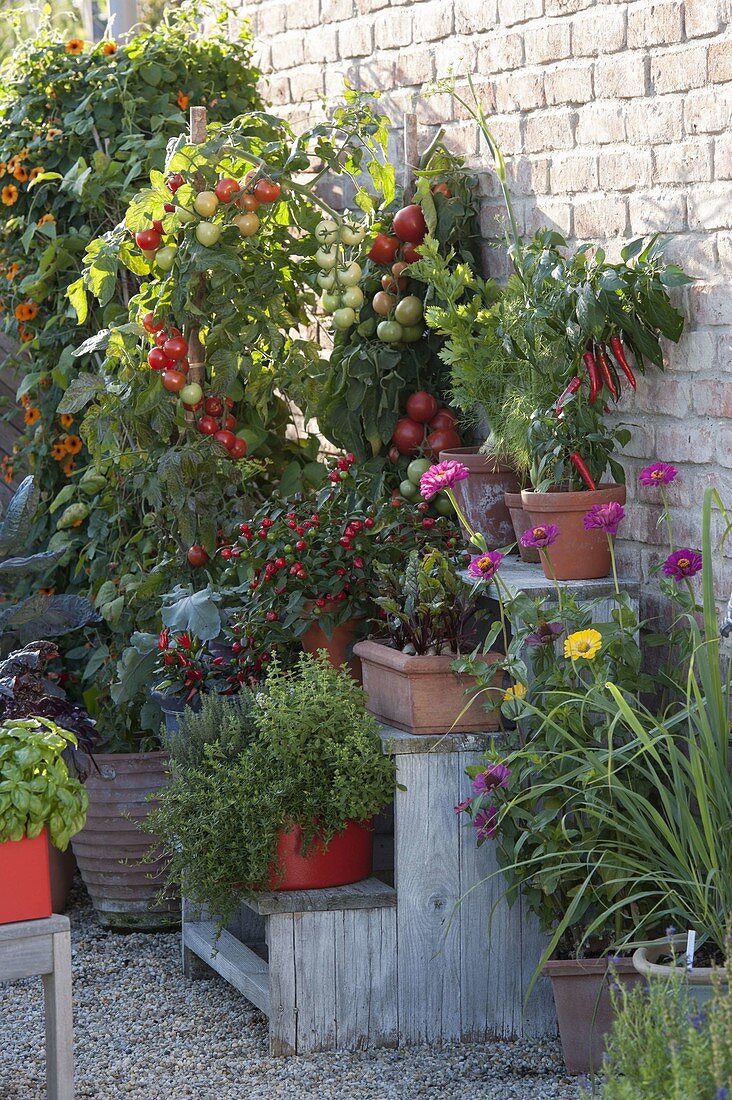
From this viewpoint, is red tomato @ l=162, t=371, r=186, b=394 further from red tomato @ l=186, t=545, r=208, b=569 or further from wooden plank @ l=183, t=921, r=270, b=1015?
wooden plank @ l=183, t=921, r=270, b=1015

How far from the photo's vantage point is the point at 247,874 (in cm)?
280

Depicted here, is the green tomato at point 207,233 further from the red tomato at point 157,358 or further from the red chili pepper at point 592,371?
the red chili pepper at point 592,371

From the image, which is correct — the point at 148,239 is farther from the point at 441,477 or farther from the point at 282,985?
the point at 282,985

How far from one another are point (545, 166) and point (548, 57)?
24 centimetres

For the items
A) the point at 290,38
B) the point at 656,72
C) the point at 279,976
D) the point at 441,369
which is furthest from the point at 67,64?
the point at 279,976

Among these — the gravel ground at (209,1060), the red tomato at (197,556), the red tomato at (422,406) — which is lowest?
the gravel ground at (209,1060)

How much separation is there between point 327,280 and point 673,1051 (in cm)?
234

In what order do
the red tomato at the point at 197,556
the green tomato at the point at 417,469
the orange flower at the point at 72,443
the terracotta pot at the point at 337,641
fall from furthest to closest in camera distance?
the orange flower at the point at 72,443 → the red tomato at the point at 197,556 → the green tomato at the point at 417,469 → the terracotta pot at the point at 337,641

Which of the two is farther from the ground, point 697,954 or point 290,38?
point 290,38

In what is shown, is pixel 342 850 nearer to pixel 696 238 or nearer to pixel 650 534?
pixel 650 534

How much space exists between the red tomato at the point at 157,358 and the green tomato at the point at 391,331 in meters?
0.54

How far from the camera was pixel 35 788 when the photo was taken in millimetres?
2389

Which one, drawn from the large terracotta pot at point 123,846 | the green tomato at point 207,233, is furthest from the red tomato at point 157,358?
the large terracotta pot at point 123,846

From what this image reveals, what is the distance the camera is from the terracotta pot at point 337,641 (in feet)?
10.7
